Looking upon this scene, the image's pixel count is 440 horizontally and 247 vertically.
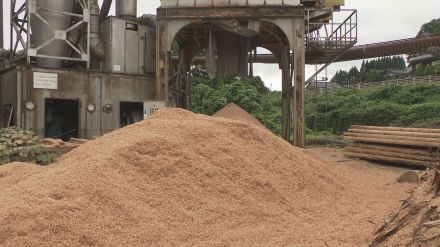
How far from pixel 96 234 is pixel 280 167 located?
3.94 meters

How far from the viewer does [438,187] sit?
183 inches

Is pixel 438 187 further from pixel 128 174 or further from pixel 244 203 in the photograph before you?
pixel 128 174

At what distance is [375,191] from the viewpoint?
9.06m

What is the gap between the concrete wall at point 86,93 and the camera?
14602 mm

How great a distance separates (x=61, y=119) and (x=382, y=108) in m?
20.8

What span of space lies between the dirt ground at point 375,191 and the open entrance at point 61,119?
1006 centimetres

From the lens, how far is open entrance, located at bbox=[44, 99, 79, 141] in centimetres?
1641

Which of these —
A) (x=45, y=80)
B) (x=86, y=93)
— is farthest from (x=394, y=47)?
(x=45, y=80)

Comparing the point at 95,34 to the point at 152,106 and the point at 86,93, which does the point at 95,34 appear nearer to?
the point at 86,93

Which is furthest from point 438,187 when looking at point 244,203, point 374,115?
point 374,115

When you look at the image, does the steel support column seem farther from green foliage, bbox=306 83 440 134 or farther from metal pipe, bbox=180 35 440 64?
metal pipe, bbox=180 35 440 64

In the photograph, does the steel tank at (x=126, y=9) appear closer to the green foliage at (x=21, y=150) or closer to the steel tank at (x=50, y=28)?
the steel tank at (x=50, y=28)

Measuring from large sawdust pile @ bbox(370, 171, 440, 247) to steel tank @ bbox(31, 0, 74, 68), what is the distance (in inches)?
574

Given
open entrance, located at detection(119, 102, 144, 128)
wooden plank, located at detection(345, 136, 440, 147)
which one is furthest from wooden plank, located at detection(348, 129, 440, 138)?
open entrance, located at detection(119, 102, 144, 128)
